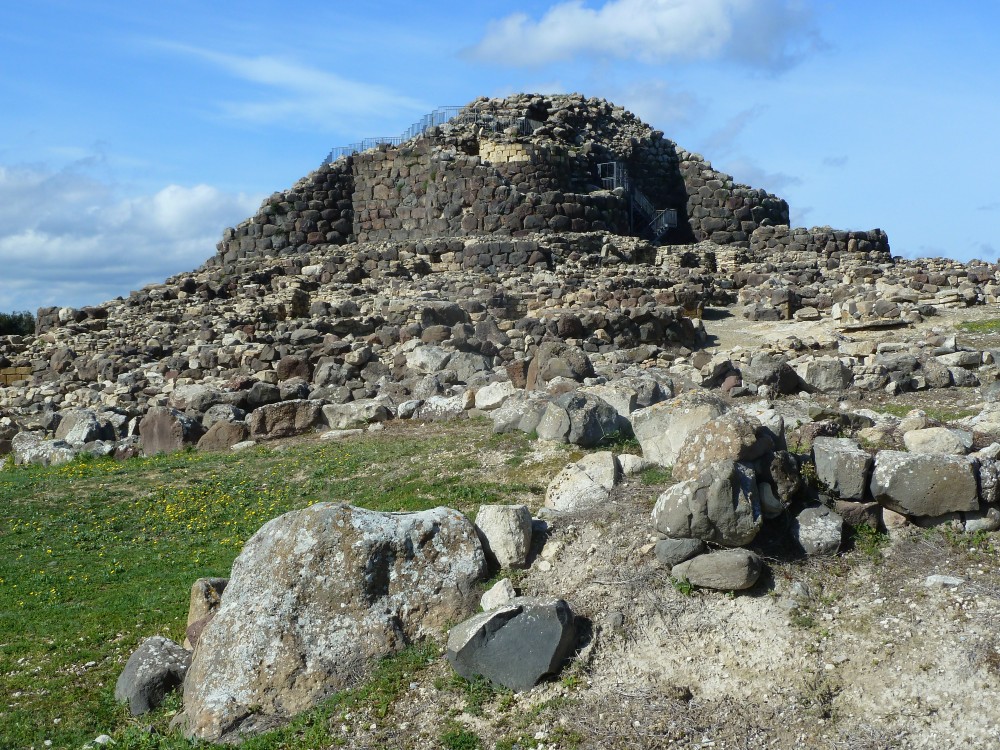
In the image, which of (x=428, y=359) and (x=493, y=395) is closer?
(x=493, y=395)

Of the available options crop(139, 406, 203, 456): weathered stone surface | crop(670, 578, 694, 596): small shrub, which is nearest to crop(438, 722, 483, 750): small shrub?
crop(670, 578, 694, 596): small shrub

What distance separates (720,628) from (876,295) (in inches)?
772

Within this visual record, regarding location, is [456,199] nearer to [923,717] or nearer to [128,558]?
[128,558]

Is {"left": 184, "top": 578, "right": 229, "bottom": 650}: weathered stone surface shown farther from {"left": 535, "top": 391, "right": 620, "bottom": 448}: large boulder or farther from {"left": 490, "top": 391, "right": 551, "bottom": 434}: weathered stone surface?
{"left": 490, "top": 391, "right": 551, "bottom": 434}: weathered stone surface

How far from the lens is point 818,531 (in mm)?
8047

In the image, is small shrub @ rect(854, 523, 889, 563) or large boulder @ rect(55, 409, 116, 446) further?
large boulder @ rect(55, 409, 116, 446)

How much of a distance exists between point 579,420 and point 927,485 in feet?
13.2

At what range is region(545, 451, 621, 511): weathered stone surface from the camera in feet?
30.4

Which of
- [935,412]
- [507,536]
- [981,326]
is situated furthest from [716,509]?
[981,326]

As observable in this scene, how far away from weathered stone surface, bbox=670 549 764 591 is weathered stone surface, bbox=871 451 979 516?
4.08 feet

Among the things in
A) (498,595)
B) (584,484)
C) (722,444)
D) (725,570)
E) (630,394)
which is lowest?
(498,595)

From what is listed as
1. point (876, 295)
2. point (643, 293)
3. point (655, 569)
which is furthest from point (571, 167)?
point (655, 569)

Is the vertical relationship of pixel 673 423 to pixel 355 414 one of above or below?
above

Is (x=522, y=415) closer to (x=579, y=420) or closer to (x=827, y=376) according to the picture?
(x=579, y=420)
